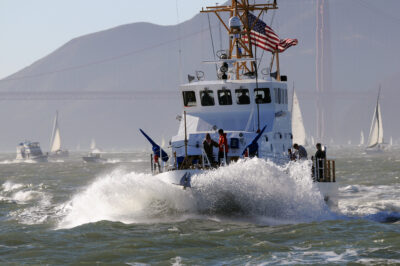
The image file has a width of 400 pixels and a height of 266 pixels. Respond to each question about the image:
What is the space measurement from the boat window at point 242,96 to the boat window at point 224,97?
328mm

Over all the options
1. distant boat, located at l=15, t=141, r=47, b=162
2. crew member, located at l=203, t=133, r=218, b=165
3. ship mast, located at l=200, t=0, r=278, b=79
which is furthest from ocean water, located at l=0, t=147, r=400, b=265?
distant boat, located at l=15, t=141, r=47, b=162

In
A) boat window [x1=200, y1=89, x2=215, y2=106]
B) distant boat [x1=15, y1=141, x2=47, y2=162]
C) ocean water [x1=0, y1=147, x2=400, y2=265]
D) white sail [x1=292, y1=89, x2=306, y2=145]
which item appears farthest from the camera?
distant boat [x1=15, y1=141, x2=47, y2=162]

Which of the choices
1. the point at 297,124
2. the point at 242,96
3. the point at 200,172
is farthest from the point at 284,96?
the point at 297,124

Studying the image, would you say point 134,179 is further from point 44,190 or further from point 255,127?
point 44,190

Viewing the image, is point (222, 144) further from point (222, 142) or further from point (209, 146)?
point (209, 146)

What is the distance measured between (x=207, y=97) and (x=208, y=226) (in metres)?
8.07

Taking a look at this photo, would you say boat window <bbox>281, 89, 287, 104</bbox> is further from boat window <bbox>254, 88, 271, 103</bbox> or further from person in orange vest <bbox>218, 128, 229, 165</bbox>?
person in orange vest <bbox>218, 128, 229, 165</bbox>

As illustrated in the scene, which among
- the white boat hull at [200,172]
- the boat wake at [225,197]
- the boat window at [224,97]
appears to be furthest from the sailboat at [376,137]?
the boat wake at [225,197]

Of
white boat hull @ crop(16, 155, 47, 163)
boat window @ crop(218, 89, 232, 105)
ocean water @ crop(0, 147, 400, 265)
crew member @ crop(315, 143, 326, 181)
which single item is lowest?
ocean water @ crop(0, 147, 400, 265)

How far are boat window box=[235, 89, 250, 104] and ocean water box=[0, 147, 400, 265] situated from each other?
414cm

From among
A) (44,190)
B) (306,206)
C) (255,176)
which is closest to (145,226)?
(255,176)

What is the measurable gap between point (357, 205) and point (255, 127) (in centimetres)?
896

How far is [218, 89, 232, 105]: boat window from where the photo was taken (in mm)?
29047

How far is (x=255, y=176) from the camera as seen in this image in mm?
23500
